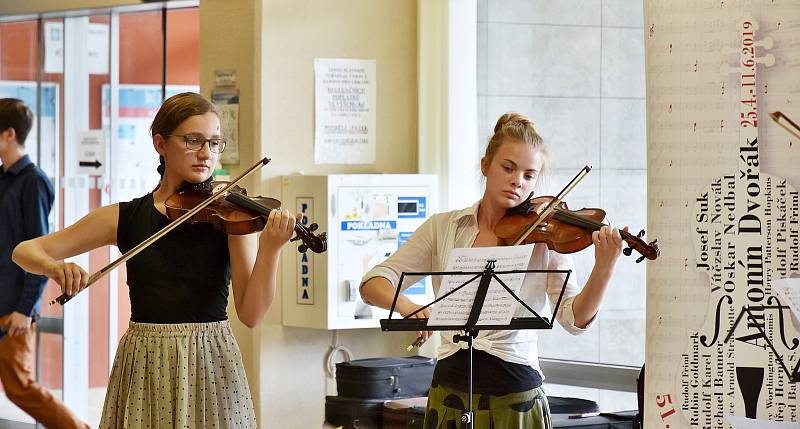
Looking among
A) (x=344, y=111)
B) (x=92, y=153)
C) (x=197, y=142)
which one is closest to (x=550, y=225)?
(x=197, y=142)

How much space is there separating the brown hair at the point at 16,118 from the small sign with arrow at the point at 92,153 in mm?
641

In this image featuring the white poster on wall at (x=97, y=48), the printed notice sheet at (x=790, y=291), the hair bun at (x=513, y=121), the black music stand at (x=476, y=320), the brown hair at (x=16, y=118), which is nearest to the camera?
the printed notice sheet at (x=790, y=291)

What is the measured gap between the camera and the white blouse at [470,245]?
8.66 feet

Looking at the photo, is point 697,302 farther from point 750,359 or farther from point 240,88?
point 240,88

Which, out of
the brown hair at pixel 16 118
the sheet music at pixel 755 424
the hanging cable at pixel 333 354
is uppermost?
the brown hair at pixel 16 118

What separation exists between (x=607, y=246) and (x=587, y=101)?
197 centimetres

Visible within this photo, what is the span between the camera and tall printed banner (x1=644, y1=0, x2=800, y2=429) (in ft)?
8.16

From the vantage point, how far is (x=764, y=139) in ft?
8.22

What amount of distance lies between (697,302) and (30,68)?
4284 mm

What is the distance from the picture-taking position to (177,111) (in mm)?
2641

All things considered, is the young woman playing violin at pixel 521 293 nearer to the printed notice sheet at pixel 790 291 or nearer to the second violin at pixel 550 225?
the second violin at pixel 550 225

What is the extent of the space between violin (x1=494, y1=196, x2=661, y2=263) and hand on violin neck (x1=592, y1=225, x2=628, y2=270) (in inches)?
3.1

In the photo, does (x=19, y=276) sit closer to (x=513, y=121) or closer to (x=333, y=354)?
(x=333, y=354)

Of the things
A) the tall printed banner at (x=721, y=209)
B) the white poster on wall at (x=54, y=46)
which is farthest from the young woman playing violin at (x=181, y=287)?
the white poster on wall at (x=54, y=46)
